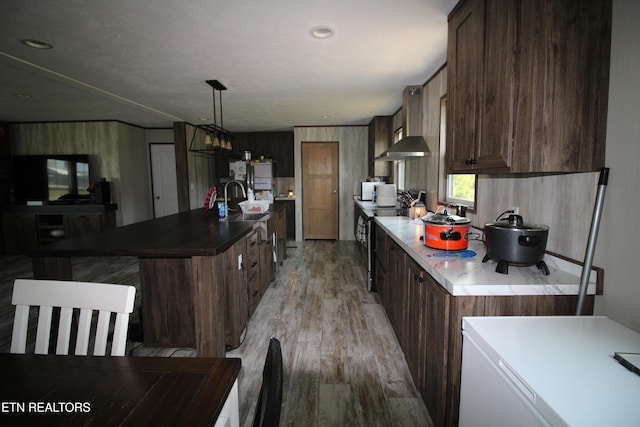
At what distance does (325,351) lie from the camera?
7.87 ft

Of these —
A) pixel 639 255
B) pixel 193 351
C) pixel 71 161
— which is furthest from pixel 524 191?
pixel 71 161

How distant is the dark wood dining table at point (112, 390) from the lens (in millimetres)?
705

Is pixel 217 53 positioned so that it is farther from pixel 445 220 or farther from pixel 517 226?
pixel 517 226

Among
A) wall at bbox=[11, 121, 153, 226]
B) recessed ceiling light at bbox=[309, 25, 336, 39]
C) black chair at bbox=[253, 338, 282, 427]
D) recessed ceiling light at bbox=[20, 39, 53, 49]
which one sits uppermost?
recessed ceiling light at bbox=[20, 39, 53, 49]

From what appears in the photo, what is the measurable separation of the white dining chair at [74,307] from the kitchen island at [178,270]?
73 centimetres

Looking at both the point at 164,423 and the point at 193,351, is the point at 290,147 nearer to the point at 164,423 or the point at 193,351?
the point at 193,351

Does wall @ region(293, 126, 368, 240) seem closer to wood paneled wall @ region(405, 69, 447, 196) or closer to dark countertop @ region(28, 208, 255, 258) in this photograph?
wood paneled wall @ region(405, 69, 447, 196)

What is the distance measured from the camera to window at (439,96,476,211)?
2783mm

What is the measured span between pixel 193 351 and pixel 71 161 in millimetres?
5388

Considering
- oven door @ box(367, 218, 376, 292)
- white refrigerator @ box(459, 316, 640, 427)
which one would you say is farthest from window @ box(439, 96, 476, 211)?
white refrigerator @ box(459, 316, 640, 427)

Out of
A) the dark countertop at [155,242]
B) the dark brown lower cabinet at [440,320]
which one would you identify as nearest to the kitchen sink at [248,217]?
the dark countertop at [155,242]

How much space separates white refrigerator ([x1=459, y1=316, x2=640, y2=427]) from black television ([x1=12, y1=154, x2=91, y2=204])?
22.4 ft

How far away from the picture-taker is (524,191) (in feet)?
6.04

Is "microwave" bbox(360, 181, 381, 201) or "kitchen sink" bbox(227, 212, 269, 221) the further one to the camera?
"microwave" bbox(360, 181, 381, 201)
